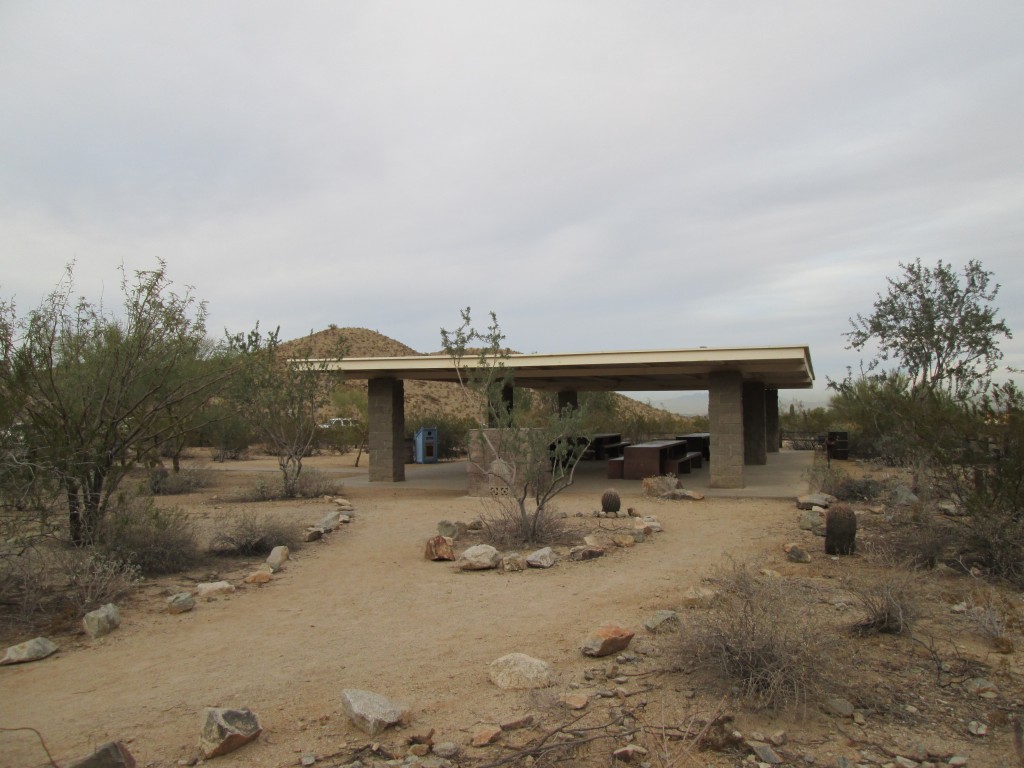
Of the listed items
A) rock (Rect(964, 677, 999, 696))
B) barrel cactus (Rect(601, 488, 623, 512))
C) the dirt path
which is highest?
barrel cactus (Rect(601, 488, 623, 512))

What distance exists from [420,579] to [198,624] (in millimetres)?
2464

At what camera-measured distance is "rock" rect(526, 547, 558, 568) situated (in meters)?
8.80

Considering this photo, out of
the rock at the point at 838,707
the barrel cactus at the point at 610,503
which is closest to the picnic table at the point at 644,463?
the barrel cactus at the point at 610,503

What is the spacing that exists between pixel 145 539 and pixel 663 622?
247 inches

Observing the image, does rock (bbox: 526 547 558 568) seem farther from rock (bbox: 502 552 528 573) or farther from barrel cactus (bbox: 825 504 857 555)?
barrel cactus (bbox: 825 504 857 555)

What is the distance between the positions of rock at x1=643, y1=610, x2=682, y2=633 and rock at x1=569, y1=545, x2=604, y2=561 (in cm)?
296

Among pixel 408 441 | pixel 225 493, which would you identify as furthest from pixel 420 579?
pixel 408 441

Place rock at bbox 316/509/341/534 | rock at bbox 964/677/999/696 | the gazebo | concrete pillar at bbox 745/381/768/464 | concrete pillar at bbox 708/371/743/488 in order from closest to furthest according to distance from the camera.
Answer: rock at bbox 964/677/999/696
rock at bbox 316/509/341/534
the gazebo
concrete pillar at bbox 708/371/743/488
concrete pillar at bbox 745/381/768/464

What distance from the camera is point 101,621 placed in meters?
6.49

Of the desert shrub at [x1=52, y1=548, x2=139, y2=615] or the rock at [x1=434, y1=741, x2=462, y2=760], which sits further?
the desert shrub at [x1=52, y1=548, x2=139, y2=615]

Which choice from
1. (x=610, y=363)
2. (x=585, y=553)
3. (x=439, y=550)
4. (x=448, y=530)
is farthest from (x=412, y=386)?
(x=585, y=553)

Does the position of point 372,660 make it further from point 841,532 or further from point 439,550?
point 841,532

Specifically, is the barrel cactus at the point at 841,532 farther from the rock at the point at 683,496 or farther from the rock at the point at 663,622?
the rock at the point at 683,496

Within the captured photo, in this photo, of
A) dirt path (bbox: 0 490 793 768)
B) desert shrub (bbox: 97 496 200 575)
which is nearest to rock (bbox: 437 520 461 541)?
dirt path (bbox: 0 490 793 768)
